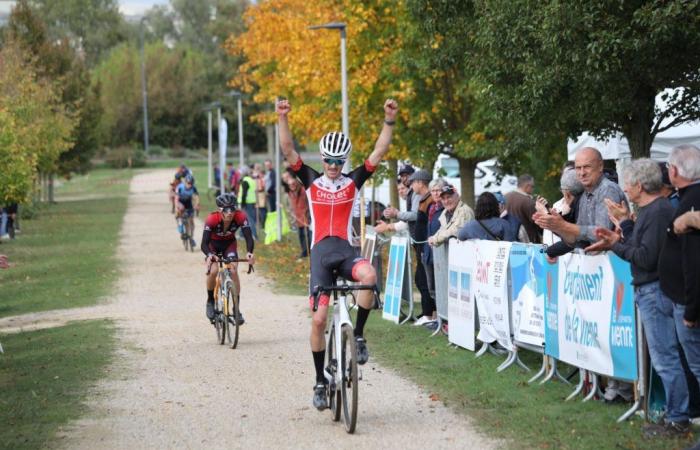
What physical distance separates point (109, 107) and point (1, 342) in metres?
105

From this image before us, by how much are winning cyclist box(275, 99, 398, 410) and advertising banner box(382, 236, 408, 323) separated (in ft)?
22.4

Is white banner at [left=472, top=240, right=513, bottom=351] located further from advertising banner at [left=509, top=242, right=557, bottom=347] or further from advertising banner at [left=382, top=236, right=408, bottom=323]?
advertising banner at [left=382, top=236, right=408, bottom=323]

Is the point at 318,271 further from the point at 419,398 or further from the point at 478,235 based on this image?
the point at 478,235

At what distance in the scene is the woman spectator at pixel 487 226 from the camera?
13445mm

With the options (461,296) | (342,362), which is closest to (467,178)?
(461,296)

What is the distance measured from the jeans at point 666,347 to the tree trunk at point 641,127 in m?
8.12

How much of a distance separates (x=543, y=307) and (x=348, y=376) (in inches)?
102

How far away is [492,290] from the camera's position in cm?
1250

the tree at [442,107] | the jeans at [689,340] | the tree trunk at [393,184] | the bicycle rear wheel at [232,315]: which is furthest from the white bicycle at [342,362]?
the tree trunk at [393,184]

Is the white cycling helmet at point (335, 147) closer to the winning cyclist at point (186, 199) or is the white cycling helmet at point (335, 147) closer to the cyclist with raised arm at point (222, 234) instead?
the cyclist with raised arm at point (222, 234)

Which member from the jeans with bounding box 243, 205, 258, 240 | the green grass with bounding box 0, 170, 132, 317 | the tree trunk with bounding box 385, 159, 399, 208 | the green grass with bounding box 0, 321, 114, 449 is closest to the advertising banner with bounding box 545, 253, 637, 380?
the green grass with bounding box 0, 321, 114, 449

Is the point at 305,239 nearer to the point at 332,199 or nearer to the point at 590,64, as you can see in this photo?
the point at 590,64

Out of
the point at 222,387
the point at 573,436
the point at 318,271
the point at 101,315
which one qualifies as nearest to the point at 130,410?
the point at 222,387

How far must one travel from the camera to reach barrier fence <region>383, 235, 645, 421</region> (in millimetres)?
9328
